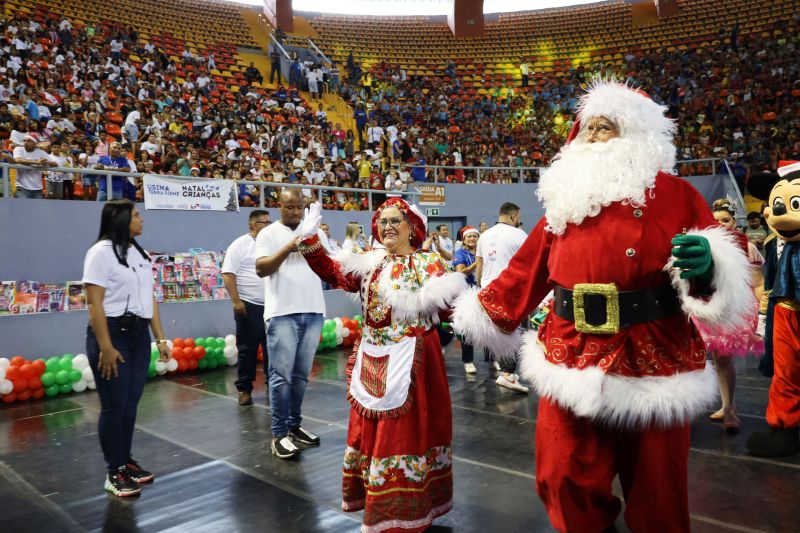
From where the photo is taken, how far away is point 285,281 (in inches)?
156

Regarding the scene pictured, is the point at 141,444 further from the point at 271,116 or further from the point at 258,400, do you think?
the point at 271,116

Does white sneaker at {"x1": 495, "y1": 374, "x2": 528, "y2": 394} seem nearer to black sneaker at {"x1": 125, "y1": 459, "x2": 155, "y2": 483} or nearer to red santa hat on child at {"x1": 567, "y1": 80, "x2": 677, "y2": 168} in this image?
black sneaker at {"x1": 125, "y1": 459, "x2": 155, "y2": 483}

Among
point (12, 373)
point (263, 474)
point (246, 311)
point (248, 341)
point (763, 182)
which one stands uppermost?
point (763, 182)

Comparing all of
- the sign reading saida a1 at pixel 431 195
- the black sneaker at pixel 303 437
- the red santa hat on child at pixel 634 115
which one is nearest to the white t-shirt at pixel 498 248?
the black sneaker at pixel 303 437

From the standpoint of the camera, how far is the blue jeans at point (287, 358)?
156 inches

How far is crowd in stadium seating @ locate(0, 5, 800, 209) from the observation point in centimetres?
1118

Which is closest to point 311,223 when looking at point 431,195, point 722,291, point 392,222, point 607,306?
point 392,222

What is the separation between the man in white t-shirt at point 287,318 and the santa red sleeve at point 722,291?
2.53 metres

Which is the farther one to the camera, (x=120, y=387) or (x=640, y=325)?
(x=120, y=387)

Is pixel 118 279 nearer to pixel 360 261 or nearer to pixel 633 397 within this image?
pixel 360 261

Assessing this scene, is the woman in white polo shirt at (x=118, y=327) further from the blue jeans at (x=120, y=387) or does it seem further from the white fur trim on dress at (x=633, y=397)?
the white fur trim on dress at (x=633, y=397)

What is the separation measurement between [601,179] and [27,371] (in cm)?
571

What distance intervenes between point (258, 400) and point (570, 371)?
165 inches

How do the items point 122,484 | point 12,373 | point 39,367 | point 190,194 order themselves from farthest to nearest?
point 190,194, point 39,367, point 12,373, point 122,484
